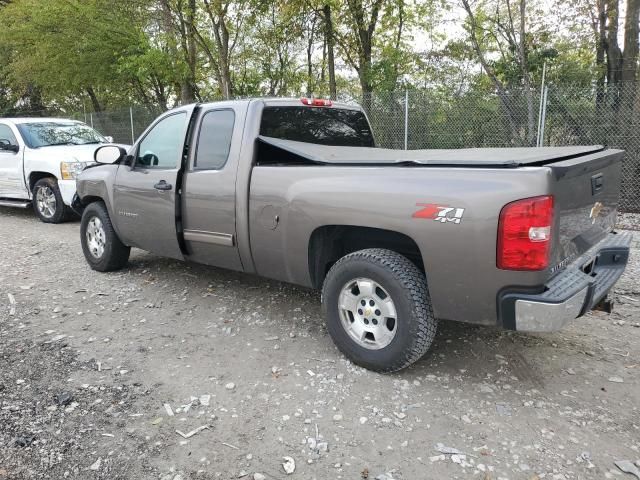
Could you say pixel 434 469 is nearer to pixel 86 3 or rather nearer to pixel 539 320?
pixel 539 320

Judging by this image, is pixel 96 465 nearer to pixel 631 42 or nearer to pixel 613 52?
pixel 631 42

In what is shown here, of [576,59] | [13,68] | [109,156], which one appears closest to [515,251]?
[109,156]

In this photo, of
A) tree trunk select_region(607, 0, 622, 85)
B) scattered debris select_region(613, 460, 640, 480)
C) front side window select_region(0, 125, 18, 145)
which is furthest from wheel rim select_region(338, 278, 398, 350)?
tree trunk select_region(607, 0, 622, 85)

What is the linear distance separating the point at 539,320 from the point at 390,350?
0.94m

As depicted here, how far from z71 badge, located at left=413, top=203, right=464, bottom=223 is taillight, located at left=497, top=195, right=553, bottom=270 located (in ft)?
0.78

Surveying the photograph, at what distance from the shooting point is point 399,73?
14977mm

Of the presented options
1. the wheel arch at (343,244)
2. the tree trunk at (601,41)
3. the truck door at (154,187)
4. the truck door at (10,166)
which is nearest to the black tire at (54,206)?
the truck door at (10,166)

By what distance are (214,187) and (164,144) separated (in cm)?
102

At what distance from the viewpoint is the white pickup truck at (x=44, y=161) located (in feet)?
28.1

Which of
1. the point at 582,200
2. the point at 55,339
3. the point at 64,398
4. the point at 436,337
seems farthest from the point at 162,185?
the point at 582,200

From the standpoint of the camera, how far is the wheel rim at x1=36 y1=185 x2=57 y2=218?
8.91 metres

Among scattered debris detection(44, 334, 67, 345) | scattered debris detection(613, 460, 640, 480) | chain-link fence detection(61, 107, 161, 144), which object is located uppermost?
chain-link fence detection(61, 107, 161, 144)

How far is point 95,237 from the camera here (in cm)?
592

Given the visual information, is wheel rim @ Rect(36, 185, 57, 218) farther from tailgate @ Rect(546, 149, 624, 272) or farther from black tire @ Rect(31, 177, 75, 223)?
tailgate @ Rect(546, 149, 624, 272)
